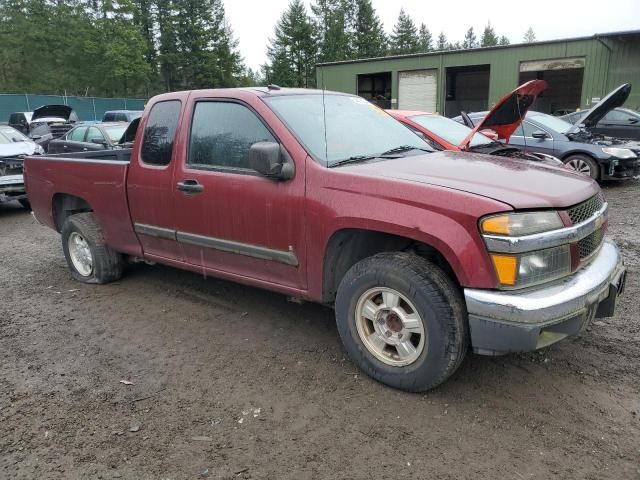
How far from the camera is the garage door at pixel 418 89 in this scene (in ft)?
85.5

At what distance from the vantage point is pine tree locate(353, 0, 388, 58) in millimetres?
58250

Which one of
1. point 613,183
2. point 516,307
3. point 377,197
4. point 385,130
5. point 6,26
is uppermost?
point 6,26

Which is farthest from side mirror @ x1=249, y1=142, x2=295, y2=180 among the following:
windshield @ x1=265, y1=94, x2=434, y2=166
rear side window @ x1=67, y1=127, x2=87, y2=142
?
rear side window @ x1=67, y1=127, x2=87, y2=142

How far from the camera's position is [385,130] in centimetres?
414

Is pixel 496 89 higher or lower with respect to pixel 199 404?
higher

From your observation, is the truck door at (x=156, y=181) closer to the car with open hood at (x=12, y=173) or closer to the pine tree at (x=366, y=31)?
the car with open hood at (x=12, y=173)

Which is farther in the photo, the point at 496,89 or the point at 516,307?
the point at 496,89

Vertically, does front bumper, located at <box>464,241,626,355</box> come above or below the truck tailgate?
below

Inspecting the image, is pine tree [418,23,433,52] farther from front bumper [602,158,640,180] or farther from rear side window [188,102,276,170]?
rear side window [188,102,276,170]

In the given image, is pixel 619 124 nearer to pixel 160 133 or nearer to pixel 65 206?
pixel 160 133

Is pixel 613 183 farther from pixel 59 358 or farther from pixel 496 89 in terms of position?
pixel 496 89

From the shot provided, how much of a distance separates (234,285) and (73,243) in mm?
1836

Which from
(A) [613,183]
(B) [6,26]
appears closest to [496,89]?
(A) [613,183]

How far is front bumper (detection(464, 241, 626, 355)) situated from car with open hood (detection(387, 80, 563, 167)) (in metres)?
2.57
